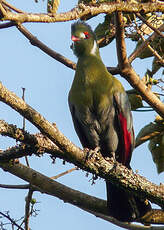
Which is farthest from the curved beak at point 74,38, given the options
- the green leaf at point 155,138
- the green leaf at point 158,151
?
the green leaf at point 158,151

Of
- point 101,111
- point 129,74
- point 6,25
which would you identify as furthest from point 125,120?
point 6,25

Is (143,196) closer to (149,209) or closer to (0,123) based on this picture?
(149,209)

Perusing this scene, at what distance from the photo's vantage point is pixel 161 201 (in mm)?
3213

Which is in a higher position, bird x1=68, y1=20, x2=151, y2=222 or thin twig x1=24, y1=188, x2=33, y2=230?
bird x1=68, y1=20, x2=151, y2=222

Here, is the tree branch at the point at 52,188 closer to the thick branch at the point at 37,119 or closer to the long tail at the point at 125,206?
the long tail at the point at 125,206

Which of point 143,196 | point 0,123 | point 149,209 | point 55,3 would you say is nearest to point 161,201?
point 143,196

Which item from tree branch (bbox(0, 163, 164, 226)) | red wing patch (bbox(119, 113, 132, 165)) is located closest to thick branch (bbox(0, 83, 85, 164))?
tree branch (bbox(0, 163, 164, 226))

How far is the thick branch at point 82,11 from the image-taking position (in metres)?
2.23

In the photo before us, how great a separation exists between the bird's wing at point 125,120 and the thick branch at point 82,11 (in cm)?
120

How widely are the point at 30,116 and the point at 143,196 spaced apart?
1.23m

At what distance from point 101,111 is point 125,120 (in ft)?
0.91

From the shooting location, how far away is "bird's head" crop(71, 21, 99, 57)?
14.2 feet

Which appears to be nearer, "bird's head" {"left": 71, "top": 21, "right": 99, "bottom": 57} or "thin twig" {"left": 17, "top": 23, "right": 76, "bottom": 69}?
"thin twig" {"left": 17, "top": 23, "right": 76, "bottom": 69}

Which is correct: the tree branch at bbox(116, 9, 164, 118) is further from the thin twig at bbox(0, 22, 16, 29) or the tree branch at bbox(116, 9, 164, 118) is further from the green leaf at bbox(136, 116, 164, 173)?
the thin twig at bbox(0, 22, 16, 29)
